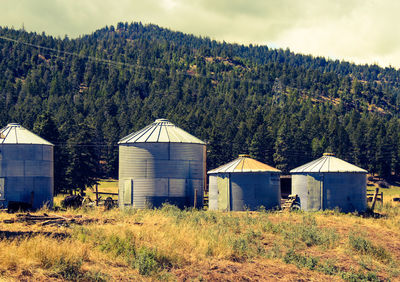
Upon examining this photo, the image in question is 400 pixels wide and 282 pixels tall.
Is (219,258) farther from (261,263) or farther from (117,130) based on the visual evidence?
(117,130)

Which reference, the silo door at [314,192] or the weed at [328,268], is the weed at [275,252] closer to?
the weed at [328,268]

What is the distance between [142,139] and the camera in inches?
1781

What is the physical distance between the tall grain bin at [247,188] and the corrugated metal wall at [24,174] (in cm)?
1448

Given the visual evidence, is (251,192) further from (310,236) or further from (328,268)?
(328,268)

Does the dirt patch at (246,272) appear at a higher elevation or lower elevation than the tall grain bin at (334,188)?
lower

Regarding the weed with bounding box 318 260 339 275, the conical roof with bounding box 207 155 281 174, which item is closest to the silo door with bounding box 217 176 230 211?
the conical roof with bounding box 207 155 281 174

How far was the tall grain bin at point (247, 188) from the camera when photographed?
4591 cm

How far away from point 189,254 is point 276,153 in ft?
292

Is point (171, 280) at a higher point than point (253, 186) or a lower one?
lower

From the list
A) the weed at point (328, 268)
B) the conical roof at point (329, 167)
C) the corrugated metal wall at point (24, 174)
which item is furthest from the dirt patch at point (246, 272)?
the corrugated metal wall at point (24, 174)

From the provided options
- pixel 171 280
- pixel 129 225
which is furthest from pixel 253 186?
pixel 171 280

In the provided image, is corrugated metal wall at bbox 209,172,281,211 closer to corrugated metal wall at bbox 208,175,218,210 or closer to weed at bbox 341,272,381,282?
corrugated metal wall at bbox 208,175,218,210

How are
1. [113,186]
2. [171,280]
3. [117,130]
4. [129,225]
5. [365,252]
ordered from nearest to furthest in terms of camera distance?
1. [171,280]
2. [365,252]
3. [129,225]
4. [113,186]
5. [117,130]

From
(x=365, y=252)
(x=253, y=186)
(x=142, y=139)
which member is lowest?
(x=365, y=252)
